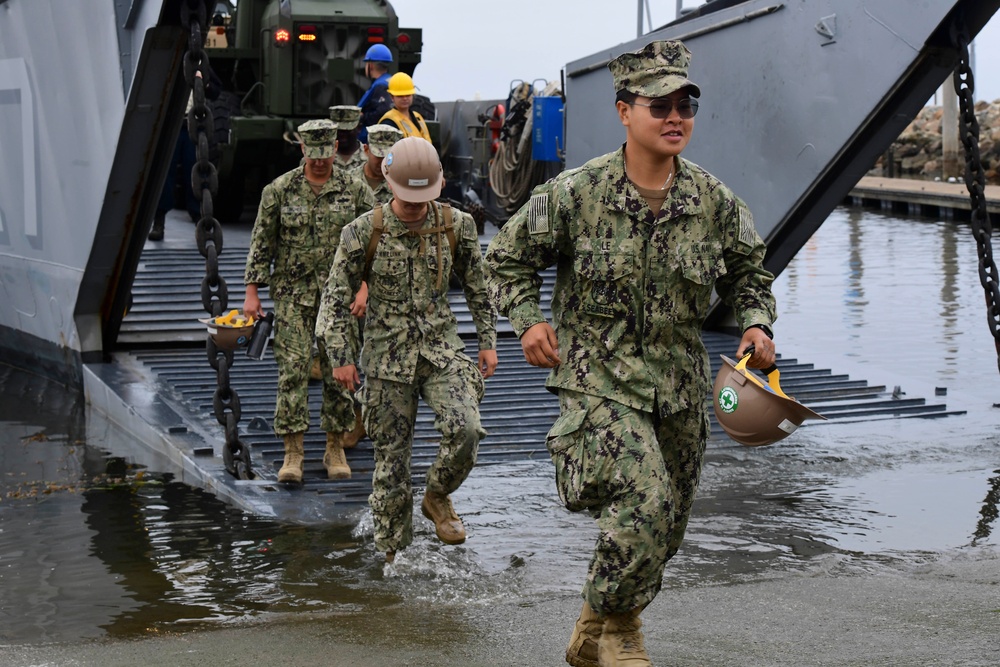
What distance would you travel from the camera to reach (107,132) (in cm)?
917

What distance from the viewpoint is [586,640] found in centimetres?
452

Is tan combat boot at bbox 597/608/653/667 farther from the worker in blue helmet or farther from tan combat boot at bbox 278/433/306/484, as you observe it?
the worker in blue helmet

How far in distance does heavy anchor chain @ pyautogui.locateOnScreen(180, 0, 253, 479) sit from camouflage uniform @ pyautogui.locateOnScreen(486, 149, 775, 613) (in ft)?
9.72

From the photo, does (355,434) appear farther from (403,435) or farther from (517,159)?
(517,159)

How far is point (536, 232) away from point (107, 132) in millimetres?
5310

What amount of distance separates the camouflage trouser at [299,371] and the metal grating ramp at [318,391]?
32 cm

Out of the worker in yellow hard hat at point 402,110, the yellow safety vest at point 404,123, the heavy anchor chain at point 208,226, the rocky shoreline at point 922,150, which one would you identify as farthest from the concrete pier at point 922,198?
the heavy anchor chain at point 208,226

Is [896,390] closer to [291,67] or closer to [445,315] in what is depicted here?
[445,315]

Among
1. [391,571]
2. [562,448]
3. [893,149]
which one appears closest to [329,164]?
[391,571]

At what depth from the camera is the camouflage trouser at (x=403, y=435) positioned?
600 cm

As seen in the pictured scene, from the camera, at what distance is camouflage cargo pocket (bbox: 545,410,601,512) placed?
4.40 m

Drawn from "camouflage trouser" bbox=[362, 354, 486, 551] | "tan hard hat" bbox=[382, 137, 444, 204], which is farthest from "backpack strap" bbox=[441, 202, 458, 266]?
"camouflage trouser" bbox=[362, 354, 486, 551]

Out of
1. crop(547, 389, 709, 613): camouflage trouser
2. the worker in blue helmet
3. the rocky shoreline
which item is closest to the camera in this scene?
crop(547, 389, 709, 613): camouflage trouser

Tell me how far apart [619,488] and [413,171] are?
2024 mm
